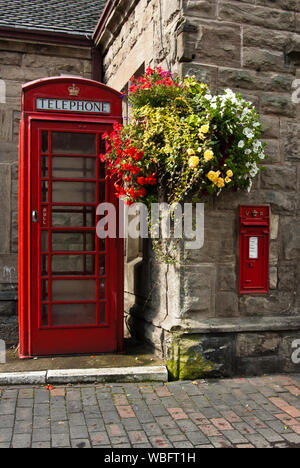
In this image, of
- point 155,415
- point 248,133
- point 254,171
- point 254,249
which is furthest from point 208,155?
point 155,415

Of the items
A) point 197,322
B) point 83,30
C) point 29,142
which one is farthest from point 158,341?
point 83,30

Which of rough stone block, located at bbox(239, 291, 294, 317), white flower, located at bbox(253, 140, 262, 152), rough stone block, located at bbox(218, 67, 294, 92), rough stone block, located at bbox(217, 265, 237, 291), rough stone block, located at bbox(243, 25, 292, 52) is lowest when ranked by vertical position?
rough stone block, located at bbox(239, 291, 294, 317)

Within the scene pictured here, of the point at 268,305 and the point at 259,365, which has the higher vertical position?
the point at 268,305

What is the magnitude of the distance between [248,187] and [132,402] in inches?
90.6

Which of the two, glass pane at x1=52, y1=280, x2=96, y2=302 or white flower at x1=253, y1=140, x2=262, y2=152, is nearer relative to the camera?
white flower at x1=253, y1=140, x2=262, y2=152

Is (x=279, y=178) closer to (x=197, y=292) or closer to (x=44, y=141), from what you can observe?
(x=197, y=292)

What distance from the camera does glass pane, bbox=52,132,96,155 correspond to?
4977 millimetres

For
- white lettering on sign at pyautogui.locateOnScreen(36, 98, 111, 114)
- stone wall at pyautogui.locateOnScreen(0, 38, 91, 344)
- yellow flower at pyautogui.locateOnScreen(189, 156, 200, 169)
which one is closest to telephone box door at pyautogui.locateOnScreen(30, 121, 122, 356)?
white lettering on sign at pyautogui.locateOnScreen(36, 98, 111, 114)

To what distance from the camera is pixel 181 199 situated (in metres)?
4.52

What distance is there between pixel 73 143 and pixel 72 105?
0.39 meters

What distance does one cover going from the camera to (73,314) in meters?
5.10

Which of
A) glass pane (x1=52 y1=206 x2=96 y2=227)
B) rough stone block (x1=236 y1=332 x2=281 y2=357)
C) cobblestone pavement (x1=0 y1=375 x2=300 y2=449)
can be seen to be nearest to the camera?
cobblestone pavement (x1=0 y1=375 x2=300 y2=449)

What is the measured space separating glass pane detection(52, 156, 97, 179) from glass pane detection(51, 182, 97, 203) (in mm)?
83

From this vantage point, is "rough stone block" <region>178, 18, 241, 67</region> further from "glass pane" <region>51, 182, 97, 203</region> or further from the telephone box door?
"glass pane" <region>51, 182, 97, 203</region>
